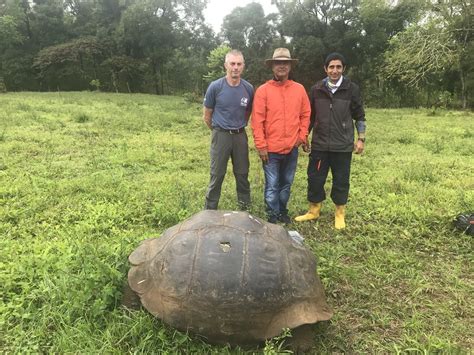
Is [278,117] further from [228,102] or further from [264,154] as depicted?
[228,102]

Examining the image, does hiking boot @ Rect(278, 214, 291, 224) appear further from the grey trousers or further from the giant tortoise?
the giant tortoise

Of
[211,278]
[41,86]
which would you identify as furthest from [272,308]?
[41,86]

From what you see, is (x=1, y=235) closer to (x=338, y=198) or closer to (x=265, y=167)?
(x=265, y=167)

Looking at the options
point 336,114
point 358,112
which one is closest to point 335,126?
point 336,114

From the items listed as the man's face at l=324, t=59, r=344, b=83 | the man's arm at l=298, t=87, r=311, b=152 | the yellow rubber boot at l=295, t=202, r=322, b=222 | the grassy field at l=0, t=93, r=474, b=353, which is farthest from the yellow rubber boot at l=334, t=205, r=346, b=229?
the man's face at l=324, t=59, r=344, b=83

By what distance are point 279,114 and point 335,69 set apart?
0.78 meters

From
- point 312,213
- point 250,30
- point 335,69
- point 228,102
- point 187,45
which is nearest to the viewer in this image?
point 335,69

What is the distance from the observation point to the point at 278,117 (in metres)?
4.89

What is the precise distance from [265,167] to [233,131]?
0.58 m

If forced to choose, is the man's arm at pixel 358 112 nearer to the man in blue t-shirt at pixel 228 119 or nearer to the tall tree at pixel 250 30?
the man in blue t-shirt at pixel 228 119

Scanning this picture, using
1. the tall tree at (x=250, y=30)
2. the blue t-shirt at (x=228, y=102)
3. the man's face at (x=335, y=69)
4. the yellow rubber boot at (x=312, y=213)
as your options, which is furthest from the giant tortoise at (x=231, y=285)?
the tall tree at (x=250, y=30)

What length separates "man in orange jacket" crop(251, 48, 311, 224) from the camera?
4828mm

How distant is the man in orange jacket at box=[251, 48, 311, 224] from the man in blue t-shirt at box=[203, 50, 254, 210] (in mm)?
165

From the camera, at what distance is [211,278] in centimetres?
293
